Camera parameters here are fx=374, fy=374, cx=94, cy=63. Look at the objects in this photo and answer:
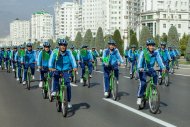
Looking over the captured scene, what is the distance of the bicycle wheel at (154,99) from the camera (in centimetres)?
978

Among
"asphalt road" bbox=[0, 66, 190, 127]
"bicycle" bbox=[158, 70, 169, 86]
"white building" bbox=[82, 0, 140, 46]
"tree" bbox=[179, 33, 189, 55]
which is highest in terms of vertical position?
"white building" bbox=[82, 0, 140, 46]

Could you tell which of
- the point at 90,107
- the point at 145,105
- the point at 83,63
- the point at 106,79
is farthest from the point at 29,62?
the point at 145,105

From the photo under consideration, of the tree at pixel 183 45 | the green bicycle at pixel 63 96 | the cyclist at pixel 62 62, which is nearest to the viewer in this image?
the green bicycle at pixel 63 96

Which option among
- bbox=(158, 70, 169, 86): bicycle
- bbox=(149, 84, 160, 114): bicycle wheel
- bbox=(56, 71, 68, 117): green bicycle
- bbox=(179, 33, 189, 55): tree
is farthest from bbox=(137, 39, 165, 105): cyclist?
bbox=(179, 33, 189, 55): tree

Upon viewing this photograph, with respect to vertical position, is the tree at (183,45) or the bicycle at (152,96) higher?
the tree at (183,45)

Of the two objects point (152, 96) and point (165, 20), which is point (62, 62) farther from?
point (165, 20)

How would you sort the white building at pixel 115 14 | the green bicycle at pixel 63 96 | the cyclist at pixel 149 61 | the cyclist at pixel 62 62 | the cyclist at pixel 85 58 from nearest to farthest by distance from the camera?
the green bicycle at pixel 63 96 → the cyclist at pixel 62 62 → the cyclist at pixel 149 61 → the cyclist at pixel 85 58 → the white building at pixel 115 14

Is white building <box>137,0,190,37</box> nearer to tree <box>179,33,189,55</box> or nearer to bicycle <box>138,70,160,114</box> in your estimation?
tree <box>179,33,189,55</box>

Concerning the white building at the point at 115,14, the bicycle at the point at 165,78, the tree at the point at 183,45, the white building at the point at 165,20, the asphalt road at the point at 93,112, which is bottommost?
the asphalt road at the point at 93,112

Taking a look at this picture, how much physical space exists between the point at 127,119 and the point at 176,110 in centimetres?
197

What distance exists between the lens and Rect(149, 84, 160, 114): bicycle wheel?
9.78 m

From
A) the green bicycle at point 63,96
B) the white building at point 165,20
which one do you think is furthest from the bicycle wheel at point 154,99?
the white building at point 165,20

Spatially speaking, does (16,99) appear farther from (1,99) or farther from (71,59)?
(71,59)

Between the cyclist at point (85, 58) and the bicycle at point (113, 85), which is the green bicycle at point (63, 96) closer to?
the bicycle at point (113, 85)
